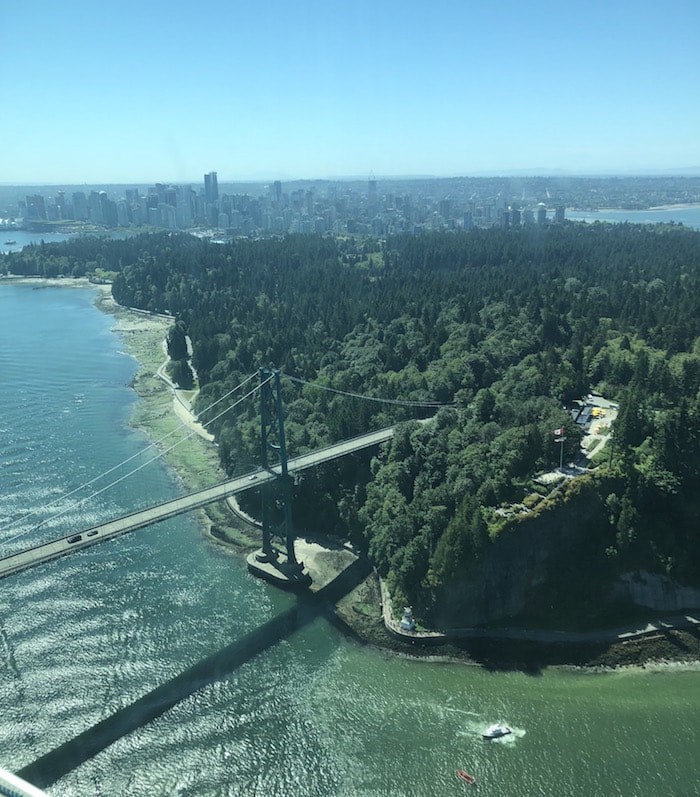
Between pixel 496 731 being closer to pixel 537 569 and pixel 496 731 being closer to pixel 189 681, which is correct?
pixel 537 569

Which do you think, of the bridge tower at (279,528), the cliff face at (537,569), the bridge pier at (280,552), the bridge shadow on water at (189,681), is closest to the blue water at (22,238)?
the bridge tower at (279,528)

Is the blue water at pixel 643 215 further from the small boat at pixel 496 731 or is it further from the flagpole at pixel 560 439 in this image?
the small boat at pixel 496 731

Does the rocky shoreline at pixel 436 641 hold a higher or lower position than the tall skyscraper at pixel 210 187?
lower

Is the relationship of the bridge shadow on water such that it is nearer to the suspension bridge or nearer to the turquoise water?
the turquoise water

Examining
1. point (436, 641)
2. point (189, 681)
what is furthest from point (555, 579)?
point (189, 681)

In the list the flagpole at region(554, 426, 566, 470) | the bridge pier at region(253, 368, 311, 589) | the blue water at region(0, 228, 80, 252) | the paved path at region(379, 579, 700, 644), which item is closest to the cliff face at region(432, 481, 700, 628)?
the paved path at region(379, 579, 700, 644)
